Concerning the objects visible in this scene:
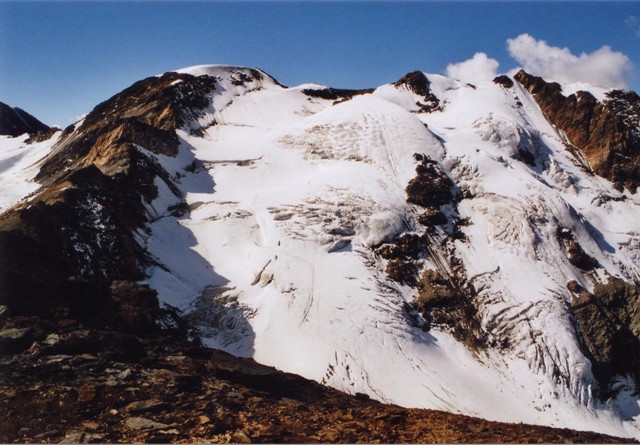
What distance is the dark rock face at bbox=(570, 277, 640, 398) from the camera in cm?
2728

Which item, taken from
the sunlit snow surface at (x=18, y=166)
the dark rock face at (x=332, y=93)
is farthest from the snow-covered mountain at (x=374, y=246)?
the dark rock face at (x=332, y=93)

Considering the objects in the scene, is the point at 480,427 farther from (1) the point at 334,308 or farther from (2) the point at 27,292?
(2) the point at 27,292

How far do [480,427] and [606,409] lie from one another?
15.8 meters

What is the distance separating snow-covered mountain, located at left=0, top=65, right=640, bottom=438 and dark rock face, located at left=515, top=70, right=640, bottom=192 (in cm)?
28

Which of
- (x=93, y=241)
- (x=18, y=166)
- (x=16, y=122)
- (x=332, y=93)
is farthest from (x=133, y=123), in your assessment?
(x=16, y=122)

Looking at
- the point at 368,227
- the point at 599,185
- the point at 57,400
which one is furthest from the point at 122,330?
the point at 599,185

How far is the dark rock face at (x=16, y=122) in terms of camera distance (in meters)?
Result: 72.2

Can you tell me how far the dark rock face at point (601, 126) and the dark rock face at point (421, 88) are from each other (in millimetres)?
14364

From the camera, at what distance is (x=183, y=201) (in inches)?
1396

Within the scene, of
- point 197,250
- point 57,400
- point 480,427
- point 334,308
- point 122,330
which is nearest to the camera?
point 57,400

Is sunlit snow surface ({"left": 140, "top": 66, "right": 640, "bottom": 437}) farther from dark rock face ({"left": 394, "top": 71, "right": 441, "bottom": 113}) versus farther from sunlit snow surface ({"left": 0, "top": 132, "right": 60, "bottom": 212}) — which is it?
sunlit snow surface ({"left": 0, "top": 132, "right": 60, "bottom": 212})

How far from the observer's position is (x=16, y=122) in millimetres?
77250

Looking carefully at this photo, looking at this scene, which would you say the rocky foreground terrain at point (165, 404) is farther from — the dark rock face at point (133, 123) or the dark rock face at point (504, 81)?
the dark rock face at point (504, 81)

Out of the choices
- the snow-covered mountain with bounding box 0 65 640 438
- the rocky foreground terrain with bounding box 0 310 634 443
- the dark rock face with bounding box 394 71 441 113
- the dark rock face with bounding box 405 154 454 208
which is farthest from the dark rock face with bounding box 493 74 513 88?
the rocky foreground terrain with bounding box 0 310 634 443
